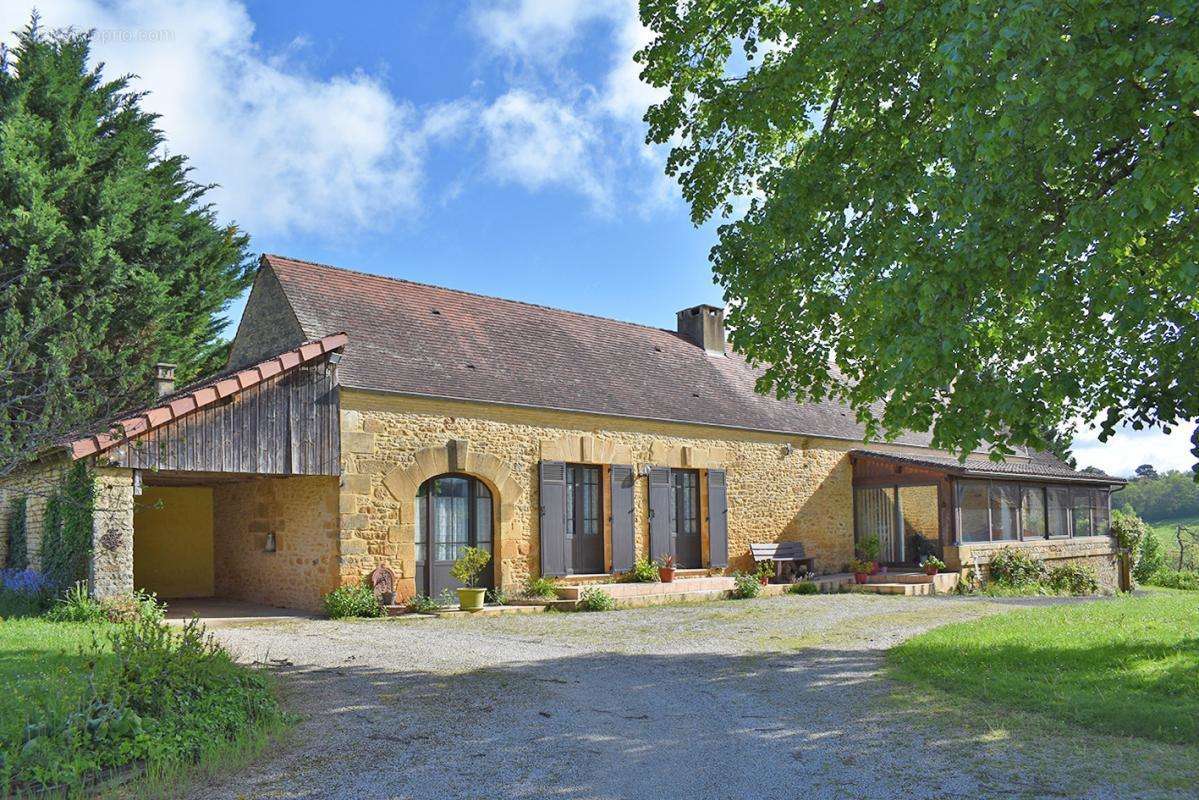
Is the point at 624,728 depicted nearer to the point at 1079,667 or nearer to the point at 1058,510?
the point at 1079,667

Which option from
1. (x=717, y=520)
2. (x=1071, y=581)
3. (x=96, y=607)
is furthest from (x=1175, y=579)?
(x=96, y=607)

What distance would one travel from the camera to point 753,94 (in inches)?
350

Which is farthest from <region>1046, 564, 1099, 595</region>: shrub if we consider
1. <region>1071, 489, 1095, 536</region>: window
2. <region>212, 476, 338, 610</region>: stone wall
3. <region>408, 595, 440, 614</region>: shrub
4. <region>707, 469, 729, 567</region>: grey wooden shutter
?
<region>212, 476, 338, 610</region>: stone wall

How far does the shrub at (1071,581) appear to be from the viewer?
18.1 metres

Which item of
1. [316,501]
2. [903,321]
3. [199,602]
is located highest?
[903,321]

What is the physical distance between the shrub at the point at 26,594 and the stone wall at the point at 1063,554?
1511 cm

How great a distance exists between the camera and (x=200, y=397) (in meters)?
11.6

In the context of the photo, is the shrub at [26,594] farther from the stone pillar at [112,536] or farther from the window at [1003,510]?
the window at [1003,510]

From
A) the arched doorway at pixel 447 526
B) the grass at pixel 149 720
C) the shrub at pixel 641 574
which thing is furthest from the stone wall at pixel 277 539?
the grass at pixel 149 720

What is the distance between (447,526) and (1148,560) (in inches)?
802

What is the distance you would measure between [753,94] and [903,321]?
138 inches

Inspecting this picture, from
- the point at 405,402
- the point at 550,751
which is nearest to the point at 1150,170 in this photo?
the point at 550,751

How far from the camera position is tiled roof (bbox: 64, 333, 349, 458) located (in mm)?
10602

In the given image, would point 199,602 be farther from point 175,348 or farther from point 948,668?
point 948,668
